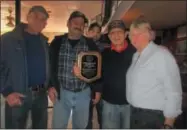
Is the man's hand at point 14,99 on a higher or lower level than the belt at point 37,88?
lower

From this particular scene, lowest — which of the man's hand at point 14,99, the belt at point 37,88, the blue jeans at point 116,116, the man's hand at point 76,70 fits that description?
the blue jeans at point 116,116

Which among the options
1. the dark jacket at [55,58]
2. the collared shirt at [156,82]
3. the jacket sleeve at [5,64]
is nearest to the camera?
the collared shirt at [156,82]

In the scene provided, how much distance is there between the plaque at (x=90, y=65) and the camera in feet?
7.05

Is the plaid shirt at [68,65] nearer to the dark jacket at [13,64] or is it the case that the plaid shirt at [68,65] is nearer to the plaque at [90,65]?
the plaque at [90,65]

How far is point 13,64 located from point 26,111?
38 centimetres

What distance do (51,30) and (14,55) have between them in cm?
887

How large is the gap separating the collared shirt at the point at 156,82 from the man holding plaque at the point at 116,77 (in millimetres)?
320

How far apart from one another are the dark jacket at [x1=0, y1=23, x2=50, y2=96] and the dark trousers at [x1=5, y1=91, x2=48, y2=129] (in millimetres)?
102

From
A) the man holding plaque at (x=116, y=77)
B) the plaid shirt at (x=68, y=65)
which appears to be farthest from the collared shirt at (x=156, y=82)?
the plaid shirt at (x=68, y=65)

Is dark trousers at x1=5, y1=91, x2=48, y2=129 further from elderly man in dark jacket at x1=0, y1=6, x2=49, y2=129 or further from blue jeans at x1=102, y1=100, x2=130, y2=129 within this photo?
blue jeans at x1=102, y1=100, x2=130, y2=129

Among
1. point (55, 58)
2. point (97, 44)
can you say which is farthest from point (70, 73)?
point (97, 44)

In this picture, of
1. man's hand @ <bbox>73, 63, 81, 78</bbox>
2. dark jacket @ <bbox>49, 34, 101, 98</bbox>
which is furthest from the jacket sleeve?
man's hand @ <bbox>73, 63, 81, 78</bbox>

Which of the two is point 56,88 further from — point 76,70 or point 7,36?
point 7,36

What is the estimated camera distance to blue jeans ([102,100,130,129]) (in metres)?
2.11
